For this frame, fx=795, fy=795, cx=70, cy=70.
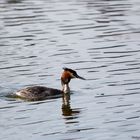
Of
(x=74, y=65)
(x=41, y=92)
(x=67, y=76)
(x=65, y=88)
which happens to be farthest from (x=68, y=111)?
(x=74, y=65)

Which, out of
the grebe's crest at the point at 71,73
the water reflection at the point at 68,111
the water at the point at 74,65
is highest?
the grebe's crest at the point at 71,73

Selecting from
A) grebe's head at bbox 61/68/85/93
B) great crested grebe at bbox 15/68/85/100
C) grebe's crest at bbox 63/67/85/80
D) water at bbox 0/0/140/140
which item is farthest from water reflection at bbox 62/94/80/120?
grebe's crest at bbox 63/67/85/80

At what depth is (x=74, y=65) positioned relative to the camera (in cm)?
3131

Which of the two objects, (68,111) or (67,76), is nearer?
(68,111)

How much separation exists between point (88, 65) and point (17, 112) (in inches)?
275

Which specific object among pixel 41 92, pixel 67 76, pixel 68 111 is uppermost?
pixel 67 76

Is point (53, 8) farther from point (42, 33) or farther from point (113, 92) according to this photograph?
point (113, 92)

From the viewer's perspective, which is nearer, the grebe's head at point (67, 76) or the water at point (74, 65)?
the water at point (74, 65)

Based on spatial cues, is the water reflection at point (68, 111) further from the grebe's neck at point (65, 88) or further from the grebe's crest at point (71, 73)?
the grebe's crest at point (71, 73)

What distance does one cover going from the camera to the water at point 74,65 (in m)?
22.6

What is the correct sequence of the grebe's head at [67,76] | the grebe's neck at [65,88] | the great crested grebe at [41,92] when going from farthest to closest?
the grebe's head at [67,76], the grebe's neck at [65,88], the great crested grebe at [41,92]

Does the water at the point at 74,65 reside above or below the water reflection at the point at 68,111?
above

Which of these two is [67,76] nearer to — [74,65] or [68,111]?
[74,65]

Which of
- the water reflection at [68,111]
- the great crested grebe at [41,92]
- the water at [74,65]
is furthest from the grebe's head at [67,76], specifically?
the water reflection at [68,111]
